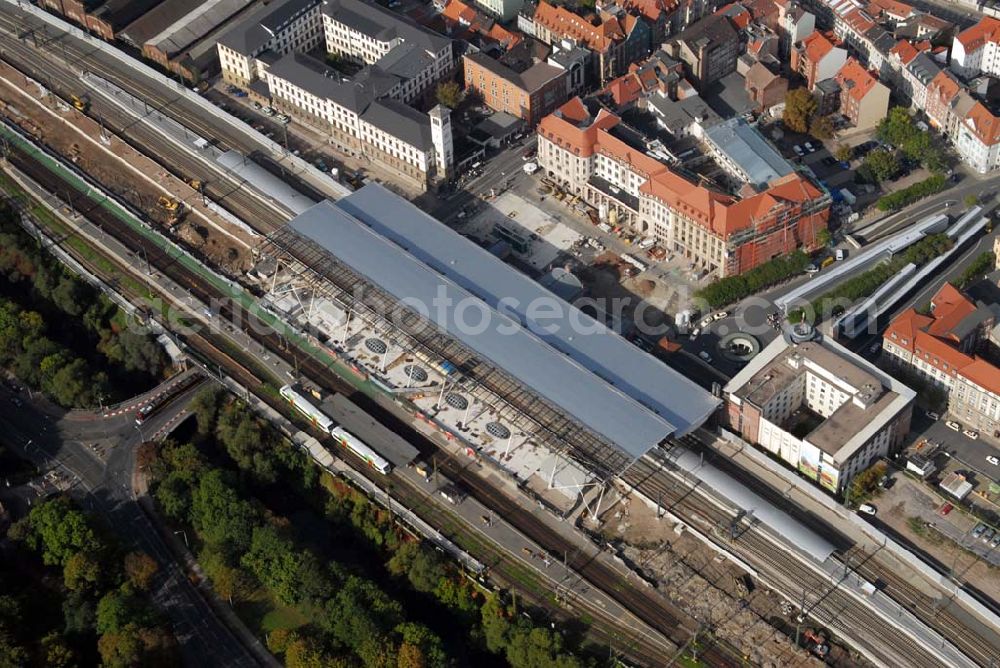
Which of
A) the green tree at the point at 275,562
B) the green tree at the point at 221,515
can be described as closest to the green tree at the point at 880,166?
the green tree at the point at 275,562

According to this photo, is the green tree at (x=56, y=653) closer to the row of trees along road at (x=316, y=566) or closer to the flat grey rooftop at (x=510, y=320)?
the row of trees along road at (x=316, y=566)

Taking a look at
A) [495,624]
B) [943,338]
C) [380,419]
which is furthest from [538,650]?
[943,338]

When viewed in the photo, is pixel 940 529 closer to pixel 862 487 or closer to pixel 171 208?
pixel 862 487

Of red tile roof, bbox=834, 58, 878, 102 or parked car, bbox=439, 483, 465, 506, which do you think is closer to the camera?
parked car, bbox=439, 483, 465, 506

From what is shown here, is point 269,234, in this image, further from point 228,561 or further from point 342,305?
point 228,561

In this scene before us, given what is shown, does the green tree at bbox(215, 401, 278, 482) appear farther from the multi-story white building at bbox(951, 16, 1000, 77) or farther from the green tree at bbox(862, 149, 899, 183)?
the multi-story white building at bbox(951, 16, 1000, 77)

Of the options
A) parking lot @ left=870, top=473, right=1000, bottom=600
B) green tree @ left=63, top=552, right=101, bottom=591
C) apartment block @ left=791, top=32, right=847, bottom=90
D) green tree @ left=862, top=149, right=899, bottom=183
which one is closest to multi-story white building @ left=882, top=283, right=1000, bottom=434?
parking lot @ left=870, top=473, right=1000, bottom=600
